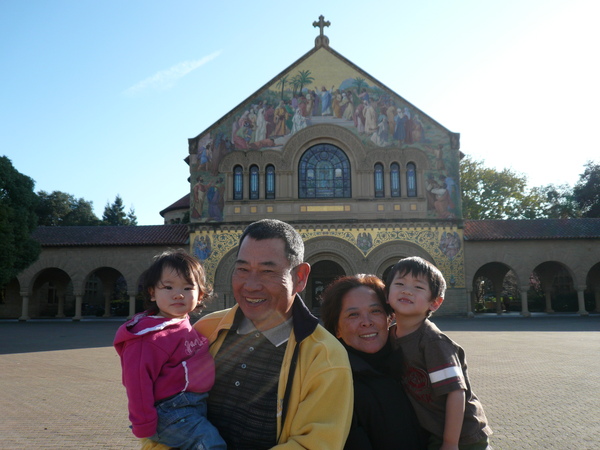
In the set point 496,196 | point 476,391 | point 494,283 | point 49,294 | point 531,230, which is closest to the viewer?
point 476,391

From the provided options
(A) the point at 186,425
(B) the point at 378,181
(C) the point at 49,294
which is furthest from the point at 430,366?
(C) the point at 49,294

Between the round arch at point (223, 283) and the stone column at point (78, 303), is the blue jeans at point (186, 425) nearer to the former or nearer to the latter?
the round arch at point (223, 283)

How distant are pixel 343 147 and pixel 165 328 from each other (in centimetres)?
2589

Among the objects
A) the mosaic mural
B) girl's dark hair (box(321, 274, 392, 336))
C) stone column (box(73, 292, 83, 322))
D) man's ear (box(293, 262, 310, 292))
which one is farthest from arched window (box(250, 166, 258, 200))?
man's ear (box(293, 262, 310, 292))

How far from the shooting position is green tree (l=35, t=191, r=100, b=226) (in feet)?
197

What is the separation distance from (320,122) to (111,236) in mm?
14385

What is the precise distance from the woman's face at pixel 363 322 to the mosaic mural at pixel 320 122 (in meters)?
25.4

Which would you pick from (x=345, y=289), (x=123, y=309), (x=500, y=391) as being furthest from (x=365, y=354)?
(x=123, y=309)

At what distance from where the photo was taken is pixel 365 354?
3115mm

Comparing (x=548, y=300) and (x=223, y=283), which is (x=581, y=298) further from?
(x=223, y=283)

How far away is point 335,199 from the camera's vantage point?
27.6 meters

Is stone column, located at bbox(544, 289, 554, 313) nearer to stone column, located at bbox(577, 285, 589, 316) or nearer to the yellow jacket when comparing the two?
stone column, located at bbox(577, 285, 589, 316)

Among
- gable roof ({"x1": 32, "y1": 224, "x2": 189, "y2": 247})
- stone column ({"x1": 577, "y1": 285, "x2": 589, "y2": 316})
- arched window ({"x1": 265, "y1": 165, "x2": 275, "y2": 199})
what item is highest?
arched window ({"x1": 265, "y1": 165, "x2": 275, "y2": 199})

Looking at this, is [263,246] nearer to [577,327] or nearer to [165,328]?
[165,328]
